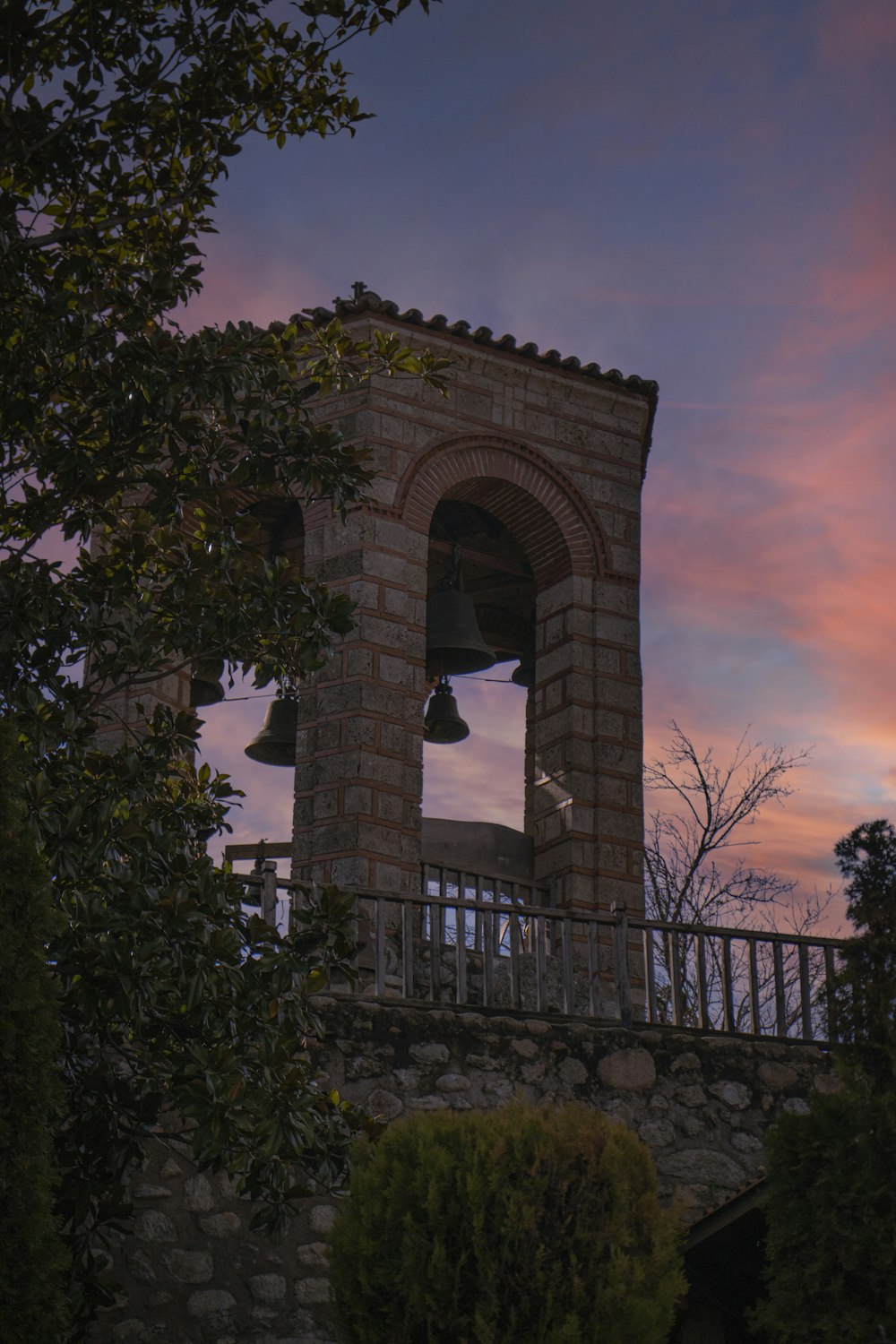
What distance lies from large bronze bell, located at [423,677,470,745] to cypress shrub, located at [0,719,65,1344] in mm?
A: 6779

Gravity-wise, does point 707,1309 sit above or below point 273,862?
below

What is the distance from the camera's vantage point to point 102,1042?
6.54 metres

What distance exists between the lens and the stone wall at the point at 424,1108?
26.2 feet

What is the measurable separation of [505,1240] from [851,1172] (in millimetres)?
1448

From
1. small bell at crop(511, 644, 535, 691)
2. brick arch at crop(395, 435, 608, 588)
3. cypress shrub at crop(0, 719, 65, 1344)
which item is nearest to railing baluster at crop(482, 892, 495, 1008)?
brick arch at crop(395, 435, 608, 588)

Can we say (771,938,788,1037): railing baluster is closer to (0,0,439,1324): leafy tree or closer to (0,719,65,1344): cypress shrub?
(0,0,439,1324): leafy tree

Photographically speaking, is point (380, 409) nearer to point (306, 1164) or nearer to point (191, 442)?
point (191, 442)

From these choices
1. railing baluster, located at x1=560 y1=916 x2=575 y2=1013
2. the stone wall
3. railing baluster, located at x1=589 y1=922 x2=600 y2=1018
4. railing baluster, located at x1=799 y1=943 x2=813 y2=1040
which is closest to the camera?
the stone wall

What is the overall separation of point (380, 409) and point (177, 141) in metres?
3.80

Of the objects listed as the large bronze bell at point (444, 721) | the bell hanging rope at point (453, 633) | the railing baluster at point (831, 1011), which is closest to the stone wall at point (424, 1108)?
the railing baluster at point (831, 1011)

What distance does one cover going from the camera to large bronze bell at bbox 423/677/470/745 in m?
12.4

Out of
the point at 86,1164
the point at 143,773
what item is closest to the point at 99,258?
the point at 143,773

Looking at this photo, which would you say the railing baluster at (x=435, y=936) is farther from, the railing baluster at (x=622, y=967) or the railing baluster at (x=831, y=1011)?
the railing baluster at (x=831, y=1011)

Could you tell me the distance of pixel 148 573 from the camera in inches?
288
